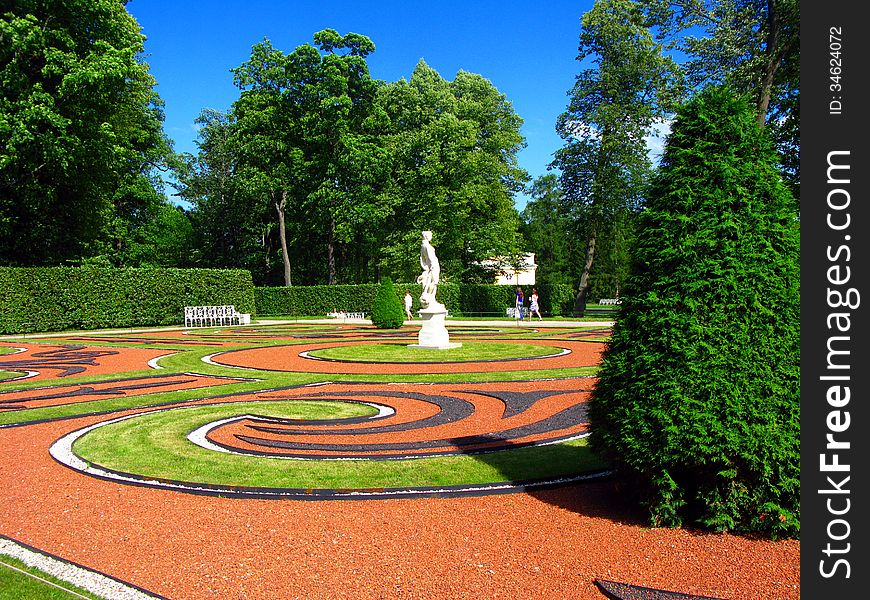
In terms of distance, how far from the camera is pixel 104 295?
1319 inches

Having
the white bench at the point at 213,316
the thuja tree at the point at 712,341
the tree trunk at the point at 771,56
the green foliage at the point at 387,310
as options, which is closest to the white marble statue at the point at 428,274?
the green foliage at the point at 387,310

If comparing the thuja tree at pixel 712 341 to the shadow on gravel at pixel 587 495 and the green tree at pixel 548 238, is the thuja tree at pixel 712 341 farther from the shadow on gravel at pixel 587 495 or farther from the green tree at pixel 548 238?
the green tree at pixel 548 238

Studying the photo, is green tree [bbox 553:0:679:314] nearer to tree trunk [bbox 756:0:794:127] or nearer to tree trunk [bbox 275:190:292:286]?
tree trunk [bbox 756:0:794:127]

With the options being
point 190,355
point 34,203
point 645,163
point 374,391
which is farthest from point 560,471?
point 645,163

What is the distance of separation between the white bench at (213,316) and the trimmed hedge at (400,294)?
659cm

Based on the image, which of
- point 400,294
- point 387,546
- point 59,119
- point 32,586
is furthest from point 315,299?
point 32,586

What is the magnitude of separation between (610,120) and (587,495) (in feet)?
127

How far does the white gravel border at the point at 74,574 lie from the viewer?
13.0ft

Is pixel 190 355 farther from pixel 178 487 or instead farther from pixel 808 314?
pixel 808 314

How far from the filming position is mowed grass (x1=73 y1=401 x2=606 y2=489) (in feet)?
20.6

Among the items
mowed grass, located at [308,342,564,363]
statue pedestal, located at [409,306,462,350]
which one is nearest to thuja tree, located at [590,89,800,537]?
mowed grass, located at [308,342,564,363]

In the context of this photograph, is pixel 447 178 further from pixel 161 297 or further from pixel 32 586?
pixel 32 586

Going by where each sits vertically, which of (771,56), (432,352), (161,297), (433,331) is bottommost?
(432,352)

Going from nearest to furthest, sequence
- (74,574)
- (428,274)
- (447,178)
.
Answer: (74,574)
(428,274)
(447,178)
